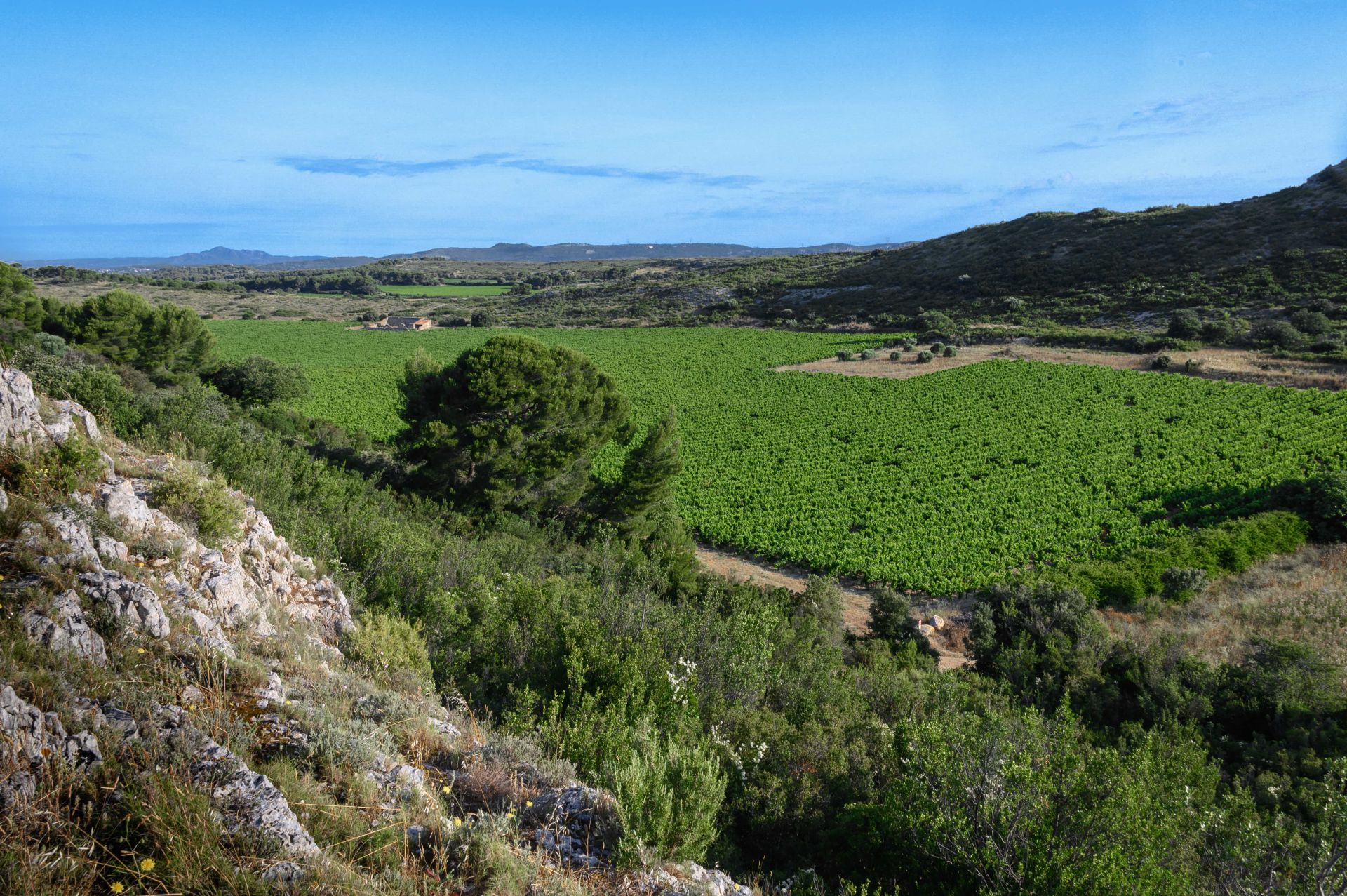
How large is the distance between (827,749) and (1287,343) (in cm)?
5397

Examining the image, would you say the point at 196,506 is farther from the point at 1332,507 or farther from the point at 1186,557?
the point at 1332,507

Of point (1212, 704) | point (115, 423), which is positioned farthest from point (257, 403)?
point (1212, 704)

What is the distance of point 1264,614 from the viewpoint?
16172mm

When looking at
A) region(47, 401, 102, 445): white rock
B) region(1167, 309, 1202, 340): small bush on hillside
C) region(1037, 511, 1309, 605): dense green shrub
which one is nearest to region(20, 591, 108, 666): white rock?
region(47, 401, 102, 445): white rock

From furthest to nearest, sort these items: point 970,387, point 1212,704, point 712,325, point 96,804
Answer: point 712,325
point 970,387
point 1212,704
point 96,804

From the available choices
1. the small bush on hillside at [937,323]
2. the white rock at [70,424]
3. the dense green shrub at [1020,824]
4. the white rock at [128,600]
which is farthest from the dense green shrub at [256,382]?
the small bush on hillside at [937,323]

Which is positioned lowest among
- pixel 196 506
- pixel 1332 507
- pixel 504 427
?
pixel 1332 507

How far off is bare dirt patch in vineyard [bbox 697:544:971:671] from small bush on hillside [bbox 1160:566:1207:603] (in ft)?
17.0

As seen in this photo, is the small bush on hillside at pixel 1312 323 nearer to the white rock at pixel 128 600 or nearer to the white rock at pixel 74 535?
the white rock at pixel 128 600

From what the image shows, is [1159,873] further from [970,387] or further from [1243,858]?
[970,387]

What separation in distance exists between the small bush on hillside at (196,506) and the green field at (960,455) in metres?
17.4

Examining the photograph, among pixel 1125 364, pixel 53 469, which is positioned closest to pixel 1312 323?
pixel 1125 364

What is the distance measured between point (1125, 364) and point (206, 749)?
54.4m

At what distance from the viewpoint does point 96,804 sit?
11.1 ft
